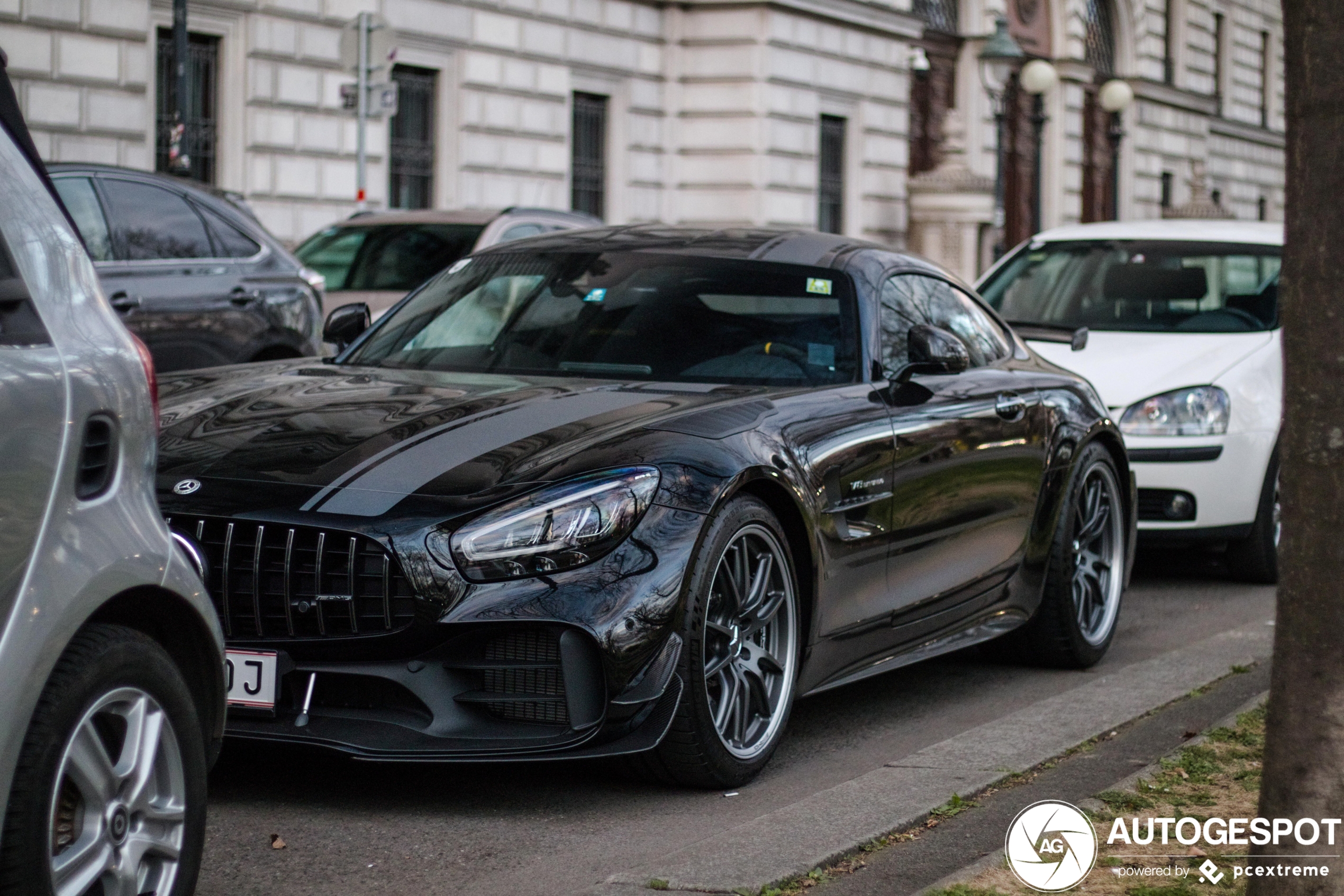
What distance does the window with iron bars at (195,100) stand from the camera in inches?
814

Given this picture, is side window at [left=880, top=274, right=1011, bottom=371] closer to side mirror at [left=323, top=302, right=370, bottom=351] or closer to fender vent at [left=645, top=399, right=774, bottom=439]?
fender vent at [left=645, top=399, right=774, bottom=439]

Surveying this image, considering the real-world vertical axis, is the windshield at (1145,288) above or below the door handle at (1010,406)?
above

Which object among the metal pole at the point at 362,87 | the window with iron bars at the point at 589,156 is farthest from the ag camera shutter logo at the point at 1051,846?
the window with iron bars at the point at 589,156

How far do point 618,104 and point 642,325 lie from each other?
2295cm

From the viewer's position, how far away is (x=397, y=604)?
4418 millimetres

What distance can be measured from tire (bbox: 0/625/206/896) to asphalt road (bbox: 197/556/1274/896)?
0.66 m

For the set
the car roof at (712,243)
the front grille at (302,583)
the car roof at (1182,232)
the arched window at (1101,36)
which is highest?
the arched window at (1101,36)

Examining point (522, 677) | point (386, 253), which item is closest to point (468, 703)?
point (522, 677)

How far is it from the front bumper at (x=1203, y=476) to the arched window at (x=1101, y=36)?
3563cm

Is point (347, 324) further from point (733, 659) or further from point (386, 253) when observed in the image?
point (386, 253)

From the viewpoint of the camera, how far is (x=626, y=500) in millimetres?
4578

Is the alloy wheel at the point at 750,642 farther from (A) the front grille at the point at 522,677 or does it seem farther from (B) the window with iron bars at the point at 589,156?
(B) the window with iron bars at the point at 589,156

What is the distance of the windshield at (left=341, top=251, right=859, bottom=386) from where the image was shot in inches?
230

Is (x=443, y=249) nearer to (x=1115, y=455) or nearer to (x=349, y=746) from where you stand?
(x=1115, y=455)
